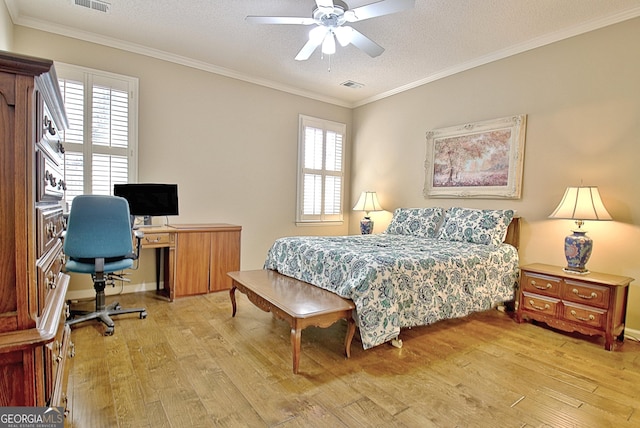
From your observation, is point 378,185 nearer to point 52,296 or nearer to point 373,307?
point 373,307

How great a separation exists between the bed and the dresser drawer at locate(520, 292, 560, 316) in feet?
0.65

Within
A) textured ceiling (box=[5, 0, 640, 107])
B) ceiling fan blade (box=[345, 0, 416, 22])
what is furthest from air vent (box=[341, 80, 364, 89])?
ceiling fan blade (box=[345, 0, 416, 22])

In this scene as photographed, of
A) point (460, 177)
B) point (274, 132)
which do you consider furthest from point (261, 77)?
point (460, 177)

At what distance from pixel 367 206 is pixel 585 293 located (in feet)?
9.34

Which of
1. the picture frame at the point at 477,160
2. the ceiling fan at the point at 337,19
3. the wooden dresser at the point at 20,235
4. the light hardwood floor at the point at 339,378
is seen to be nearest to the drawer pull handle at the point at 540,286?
Answer: the light hardwood floor at the point at 339,378

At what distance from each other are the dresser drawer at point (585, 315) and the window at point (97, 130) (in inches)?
177

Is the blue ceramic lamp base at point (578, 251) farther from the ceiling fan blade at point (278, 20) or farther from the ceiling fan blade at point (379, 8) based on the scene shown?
the ceiling fan blade at point (278, 20)

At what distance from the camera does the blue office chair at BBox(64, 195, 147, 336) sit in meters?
2.56

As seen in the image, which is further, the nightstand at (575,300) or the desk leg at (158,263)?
the desk leg at (158,263)

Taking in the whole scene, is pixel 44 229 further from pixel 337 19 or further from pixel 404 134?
pixel 404 134

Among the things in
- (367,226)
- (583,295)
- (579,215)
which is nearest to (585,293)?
(583,295)

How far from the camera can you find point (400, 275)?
2494mm

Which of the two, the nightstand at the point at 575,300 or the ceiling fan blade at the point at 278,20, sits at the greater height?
the ceiling fan blade at the point at 278,20

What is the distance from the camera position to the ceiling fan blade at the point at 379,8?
223 cm
